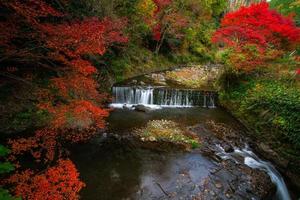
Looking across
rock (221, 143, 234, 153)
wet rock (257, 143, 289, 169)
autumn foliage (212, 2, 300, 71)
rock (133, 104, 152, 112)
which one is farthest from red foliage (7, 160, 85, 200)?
autumn foliage (212, 2, 300, 71)

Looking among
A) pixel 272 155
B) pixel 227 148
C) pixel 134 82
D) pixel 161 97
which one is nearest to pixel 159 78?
pixel 134 82

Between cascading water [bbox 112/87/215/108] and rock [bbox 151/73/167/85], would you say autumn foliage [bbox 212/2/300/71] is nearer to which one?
cascading water [bbox 112/87/215/108]

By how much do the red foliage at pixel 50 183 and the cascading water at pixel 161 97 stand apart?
6.28 metres

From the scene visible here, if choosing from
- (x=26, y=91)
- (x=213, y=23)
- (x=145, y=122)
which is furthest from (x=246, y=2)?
→ (x=26, y=91)

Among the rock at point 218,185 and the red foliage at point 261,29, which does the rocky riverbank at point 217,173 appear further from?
the red foliage at point 261,29

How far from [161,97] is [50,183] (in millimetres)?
8575

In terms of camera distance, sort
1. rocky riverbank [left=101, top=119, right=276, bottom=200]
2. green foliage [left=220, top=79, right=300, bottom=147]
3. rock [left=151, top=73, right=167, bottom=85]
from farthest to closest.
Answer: rock [left=151, top=73, right=167, bottom=85] < green foliage [left=220, top=79, right=300, bottom=147] < rocky riverbank [left=101, top=119, right=276, bottom=200]

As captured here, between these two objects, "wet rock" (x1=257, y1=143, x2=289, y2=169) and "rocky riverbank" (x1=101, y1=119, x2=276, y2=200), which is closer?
"rocky riverbank" (x1=101, y1=119, x2=276, y2=200)

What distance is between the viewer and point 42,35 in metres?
6.22

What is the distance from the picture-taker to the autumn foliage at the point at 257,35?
11.9m

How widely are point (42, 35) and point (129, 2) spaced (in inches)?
380

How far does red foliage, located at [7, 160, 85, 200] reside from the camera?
548 cm

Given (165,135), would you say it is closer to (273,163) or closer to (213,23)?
(273,163)

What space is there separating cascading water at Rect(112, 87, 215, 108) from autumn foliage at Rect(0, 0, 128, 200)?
212 cm
